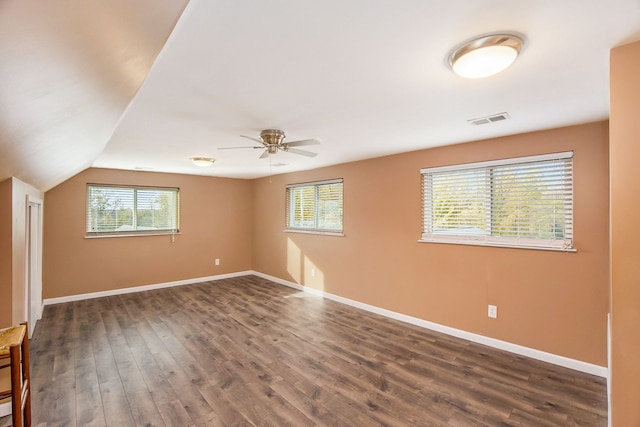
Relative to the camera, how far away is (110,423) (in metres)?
2.08

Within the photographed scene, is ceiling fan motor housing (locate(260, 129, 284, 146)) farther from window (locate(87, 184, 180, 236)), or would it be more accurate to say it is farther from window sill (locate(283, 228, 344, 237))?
window (locate(87, 184, 180, 236))

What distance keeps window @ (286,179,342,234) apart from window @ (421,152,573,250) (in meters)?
1.63

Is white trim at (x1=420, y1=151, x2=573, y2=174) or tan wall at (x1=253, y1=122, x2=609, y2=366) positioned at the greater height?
white trim at (x1=420, y1=151, x2=573, y2=174)

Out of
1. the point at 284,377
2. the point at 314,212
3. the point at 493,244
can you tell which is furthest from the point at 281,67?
the point at 314,212

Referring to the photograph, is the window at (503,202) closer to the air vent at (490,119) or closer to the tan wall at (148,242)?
the air vent at (490,119)

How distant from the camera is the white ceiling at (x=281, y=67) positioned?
3.22ft

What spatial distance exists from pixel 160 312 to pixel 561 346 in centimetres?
483

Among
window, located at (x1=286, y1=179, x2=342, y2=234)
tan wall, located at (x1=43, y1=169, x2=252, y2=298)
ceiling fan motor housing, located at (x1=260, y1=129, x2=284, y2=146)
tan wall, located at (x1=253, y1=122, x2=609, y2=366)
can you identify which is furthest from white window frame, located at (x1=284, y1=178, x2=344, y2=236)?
ceiling fan motor housing, located at (x1=260, y1=129, x2=284, y2=146)

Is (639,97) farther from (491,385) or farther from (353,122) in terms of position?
(491,385)

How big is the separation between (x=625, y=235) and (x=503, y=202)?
1825mm

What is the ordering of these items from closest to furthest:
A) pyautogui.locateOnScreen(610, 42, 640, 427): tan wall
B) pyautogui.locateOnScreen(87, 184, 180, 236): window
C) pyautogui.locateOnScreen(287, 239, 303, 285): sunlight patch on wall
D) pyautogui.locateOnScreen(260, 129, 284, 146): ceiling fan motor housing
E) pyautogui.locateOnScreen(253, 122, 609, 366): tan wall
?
pyautogui.locateOnScreen(610, 42, 640, 427): tan wall, pyautogui.locateOnScreen(253, 122, 609, 366): tan wall, pyautogui.locateOnScreen(260, 129, 284, 146): ceiling fan motor housing, pyautogui.locateOnScreen(87, 184, 180, 236): window, pyautogui.locateOnScreen(287, 239, 303, 285): sunlight patch on wall

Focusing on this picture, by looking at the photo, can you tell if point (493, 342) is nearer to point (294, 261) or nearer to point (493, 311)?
point (493, 311)

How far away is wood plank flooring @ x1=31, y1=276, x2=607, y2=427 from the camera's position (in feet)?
7.07

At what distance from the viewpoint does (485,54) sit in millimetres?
1458
